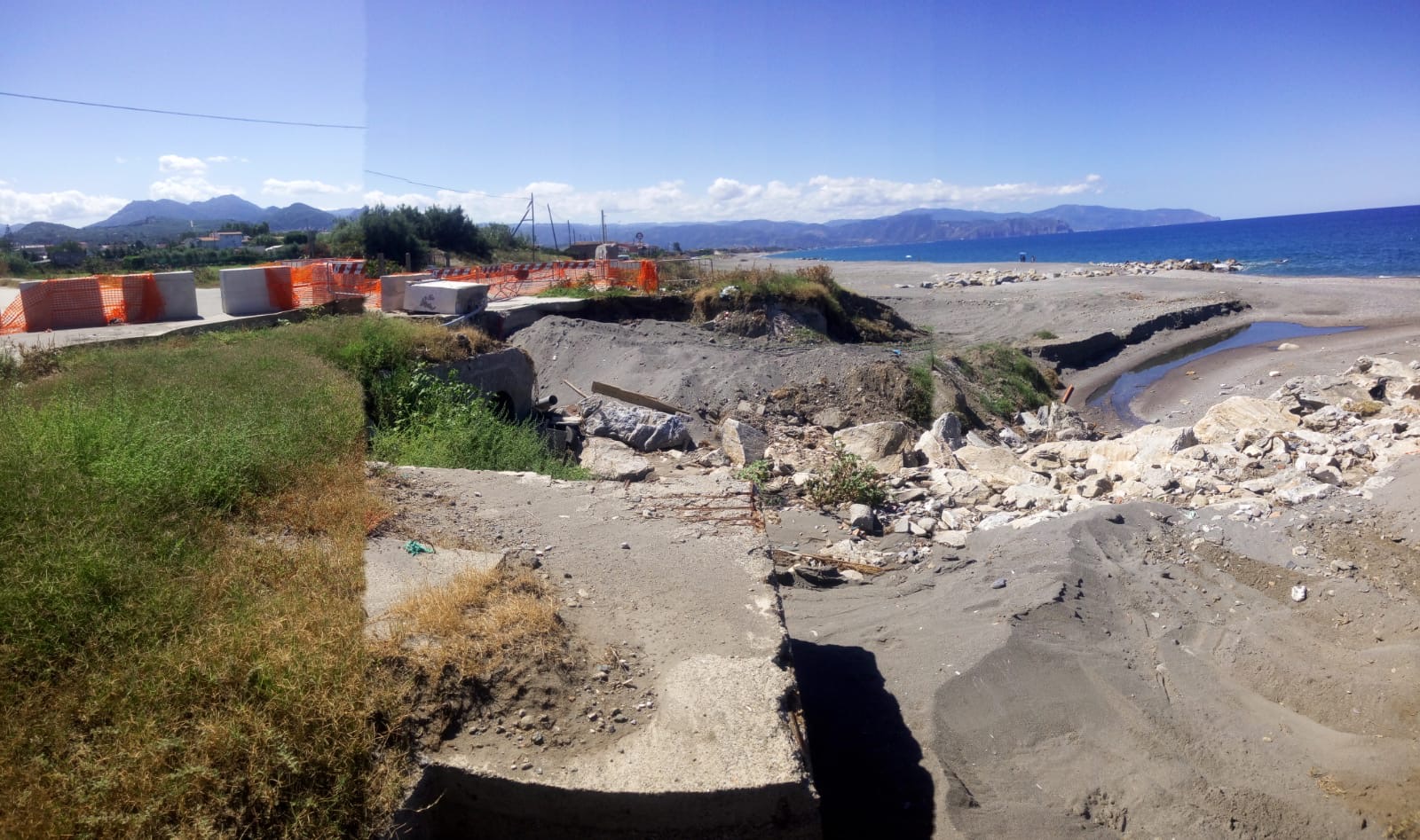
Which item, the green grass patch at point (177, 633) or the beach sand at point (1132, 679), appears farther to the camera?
the beach sand at point (1132, 679)

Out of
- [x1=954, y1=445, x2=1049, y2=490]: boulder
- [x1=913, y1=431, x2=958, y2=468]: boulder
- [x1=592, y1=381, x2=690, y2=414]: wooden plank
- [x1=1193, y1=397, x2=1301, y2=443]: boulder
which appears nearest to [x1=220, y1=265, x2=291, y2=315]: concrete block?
[x1=592, y1=381, x2=690, y2=414]: wooden plank

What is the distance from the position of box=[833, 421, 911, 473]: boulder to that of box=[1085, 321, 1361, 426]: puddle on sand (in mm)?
9583

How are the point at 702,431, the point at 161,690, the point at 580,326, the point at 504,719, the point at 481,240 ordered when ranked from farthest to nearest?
the point at 481,240 → the point at 580,326 → the point at 702,431 → the point at 504,719 → the point at 161,690

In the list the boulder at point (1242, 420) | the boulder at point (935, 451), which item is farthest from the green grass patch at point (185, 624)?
the boulder at point (1242, 420)

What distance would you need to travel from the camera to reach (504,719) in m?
3.96

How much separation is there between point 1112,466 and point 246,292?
48.9 ft

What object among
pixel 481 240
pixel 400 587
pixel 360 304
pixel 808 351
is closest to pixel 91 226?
pixel 481 240

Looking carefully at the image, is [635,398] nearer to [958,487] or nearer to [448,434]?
[448,434]

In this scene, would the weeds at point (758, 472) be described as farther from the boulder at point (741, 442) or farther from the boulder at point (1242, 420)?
the boulder at point (1242, 420)

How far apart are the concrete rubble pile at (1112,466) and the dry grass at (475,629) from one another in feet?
15.7

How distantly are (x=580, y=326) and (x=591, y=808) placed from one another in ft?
52.8

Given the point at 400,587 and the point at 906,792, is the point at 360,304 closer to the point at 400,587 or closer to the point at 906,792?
Result: the point at 400,587

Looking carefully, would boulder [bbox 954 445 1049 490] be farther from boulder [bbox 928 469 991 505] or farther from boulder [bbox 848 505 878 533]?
boulder [bbox 848 505 878 533]

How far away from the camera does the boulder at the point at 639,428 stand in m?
12.6
